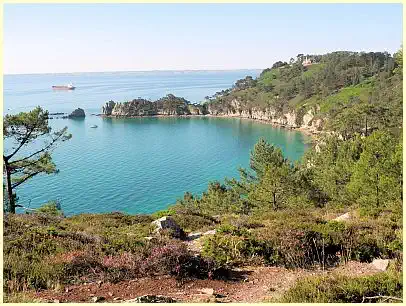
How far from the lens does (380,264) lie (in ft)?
29.1

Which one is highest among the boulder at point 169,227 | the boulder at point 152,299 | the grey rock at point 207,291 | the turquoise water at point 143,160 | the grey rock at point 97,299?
the boulder at point 152,299

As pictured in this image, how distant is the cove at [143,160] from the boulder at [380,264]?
38885mm

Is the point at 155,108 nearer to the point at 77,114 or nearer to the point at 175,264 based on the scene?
the point at 77,114

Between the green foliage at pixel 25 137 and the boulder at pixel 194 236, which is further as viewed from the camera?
the green foliage at pixel 25 137

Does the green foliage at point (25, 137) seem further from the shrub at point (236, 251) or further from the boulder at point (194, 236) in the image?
the shrub at point (236, 251)

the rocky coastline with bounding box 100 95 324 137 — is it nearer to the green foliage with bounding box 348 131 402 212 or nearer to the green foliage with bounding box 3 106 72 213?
the green foliage with bounding box 348 131 402 212

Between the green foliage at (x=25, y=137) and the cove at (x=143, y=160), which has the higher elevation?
the green foliage at (x=25, y=137)

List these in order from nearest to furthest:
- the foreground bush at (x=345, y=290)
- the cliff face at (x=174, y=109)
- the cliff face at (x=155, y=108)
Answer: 1. the foreground bush at (x=345, y=290)
2. the cliff face at (x=174, y=109)
3. the cliff face at (x=155, y=108)

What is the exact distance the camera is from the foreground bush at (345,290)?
260 inches

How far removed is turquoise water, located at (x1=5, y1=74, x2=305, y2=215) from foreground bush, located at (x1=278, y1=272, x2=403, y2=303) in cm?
4319

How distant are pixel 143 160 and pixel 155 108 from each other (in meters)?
74.2

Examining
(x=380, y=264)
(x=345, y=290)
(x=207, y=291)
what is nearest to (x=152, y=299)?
(x=207, y=291)

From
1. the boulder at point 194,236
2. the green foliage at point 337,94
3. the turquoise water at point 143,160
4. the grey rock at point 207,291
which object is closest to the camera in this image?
the grey rock at point 207,291

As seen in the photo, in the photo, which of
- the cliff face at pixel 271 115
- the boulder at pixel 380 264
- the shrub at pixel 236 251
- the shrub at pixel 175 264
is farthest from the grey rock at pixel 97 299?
the cliff face at pixel 271 115
